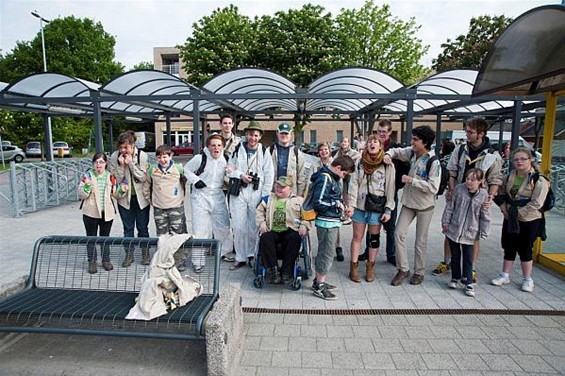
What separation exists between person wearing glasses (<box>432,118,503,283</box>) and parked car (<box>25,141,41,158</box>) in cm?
3496

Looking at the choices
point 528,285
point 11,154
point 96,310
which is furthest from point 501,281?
point 11,154

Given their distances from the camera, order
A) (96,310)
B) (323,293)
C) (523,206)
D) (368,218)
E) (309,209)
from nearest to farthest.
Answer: (96,310), (309,209), (323,293), (523,206), (368,218)

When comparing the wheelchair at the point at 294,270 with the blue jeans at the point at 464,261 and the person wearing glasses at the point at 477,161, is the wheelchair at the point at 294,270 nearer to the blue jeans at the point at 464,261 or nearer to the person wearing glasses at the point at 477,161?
the blue jeans at the point at 464,261

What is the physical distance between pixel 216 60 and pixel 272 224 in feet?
56.9

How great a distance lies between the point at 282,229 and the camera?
4027mm

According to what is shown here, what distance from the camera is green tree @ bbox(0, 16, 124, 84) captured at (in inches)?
1164

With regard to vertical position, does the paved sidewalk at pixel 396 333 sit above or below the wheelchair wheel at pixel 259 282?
below

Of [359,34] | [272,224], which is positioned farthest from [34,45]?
[272,224]

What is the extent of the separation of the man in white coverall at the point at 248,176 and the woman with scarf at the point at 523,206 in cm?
269

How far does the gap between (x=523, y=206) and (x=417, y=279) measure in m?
1.39

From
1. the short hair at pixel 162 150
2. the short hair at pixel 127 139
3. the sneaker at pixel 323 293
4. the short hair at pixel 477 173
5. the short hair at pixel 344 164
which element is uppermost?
the short hair at pixel 127 139

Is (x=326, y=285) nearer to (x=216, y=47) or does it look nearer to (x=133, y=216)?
(x=133, y=216)

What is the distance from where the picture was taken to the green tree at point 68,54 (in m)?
29.6

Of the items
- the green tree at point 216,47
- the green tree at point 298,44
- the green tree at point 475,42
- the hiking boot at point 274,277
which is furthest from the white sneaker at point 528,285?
the green tree at point 475,42
